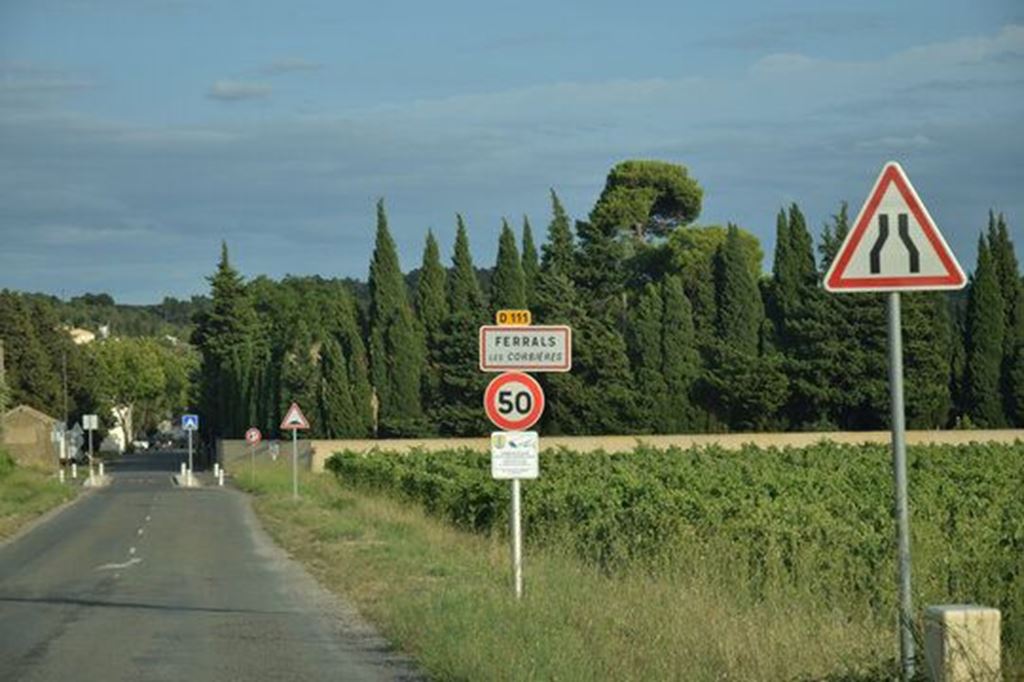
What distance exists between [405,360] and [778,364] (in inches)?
713

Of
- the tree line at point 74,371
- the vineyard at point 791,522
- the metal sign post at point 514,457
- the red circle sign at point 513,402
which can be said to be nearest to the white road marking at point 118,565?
the vineyard at point 791,522

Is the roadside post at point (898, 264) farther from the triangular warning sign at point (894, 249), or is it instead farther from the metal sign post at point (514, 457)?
the metal sign post at point (514, 457)

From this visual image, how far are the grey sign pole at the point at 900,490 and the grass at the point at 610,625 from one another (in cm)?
43

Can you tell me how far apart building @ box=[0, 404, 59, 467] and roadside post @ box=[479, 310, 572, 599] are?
80.9 meters

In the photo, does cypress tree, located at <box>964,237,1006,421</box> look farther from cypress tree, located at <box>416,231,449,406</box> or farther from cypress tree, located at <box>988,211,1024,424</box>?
cypress tree, located at <box>416,231,449,406</box>

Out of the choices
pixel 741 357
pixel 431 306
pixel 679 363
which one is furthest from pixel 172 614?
pixel 431 306

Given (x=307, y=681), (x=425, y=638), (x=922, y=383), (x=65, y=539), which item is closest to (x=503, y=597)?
(x=425, y=638)

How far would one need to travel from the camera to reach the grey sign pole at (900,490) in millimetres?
8922

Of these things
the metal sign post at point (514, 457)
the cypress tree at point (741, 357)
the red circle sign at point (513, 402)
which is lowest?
the metal sign post at point (514, 457)

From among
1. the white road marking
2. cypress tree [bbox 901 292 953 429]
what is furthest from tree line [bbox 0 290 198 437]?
the white road marking

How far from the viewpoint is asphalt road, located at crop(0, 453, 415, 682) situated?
1402 centimetres

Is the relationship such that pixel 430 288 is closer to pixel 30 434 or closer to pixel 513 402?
pixel 30 434

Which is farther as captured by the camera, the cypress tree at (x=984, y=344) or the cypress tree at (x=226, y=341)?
the cypress tree at (x=226, y=341)

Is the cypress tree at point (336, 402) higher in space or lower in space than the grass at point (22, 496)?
higher
